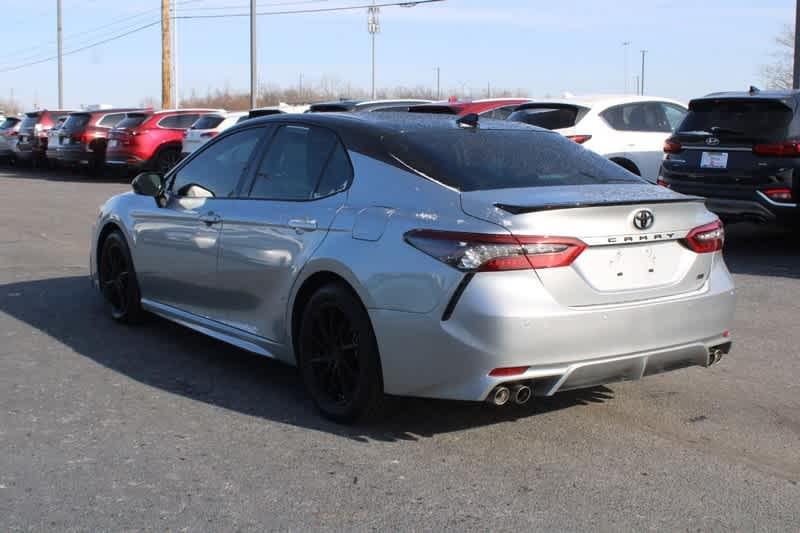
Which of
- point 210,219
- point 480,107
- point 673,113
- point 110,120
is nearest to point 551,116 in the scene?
point 480,107

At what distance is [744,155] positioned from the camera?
10.2 meters

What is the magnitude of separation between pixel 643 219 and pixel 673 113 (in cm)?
1009

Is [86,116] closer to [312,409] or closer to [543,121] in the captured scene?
[543,121]

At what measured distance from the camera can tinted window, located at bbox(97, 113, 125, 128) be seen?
26.4 metres

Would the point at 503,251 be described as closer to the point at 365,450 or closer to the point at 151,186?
the point at 365,450

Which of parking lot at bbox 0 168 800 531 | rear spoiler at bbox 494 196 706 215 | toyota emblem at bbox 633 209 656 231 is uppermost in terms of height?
rear spoiler at bbox 494 196 706 215

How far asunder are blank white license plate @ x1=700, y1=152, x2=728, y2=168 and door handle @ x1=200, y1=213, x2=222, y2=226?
19.9ft

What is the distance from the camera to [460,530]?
385 cm

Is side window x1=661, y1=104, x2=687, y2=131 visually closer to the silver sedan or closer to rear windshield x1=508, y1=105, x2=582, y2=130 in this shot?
rear windshield x1=508, y1=105, x2=582, y2=130

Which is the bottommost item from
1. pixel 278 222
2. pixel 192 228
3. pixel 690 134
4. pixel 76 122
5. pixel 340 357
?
pixel 340 357

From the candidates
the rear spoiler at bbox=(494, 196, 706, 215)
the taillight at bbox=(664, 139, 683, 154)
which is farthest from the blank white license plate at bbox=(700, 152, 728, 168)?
the rear spoiler at bbox=(494, 196, 706, 215)

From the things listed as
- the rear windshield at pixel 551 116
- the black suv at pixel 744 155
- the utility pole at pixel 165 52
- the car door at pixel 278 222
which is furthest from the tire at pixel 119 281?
the utility pole at pixel 165 52

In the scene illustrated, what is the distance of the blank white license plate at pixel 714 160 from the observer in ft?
33.9

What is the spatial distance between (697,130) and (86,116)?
64.3ft
